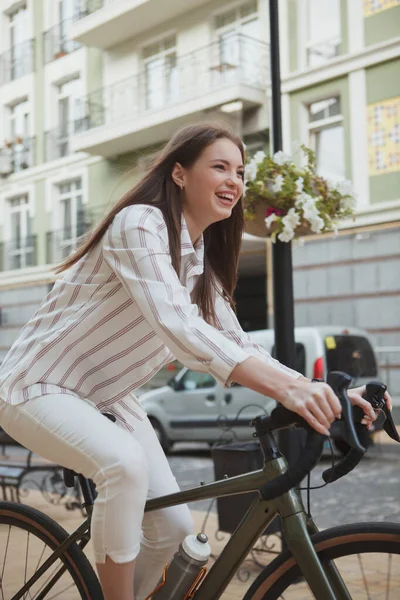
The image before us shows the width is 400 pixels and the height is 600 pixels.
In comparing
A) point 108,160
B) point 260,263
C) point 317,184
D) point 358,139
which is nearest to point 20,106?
point 108,160

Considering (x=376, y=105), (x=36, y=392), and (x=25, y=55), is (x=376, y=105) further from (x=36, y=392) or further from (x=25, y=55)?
(x=36, y=392)

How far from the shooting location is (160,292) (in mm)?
1621

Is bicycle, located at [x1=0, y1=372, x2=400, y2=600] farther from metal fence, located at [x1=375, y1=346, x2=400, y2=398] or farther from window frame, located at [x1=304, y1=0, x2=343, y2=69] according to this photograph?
window frame, located at [x1=304, y1=0, x2=343, y2=69]

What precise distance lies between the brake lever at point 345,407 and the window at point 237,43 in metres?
12.1

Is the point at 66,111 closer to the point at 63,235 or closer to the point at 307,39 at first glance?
the point at 63,235

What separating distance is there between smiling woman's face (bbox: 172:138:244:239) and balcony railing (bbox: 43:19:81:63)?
49.3 ft

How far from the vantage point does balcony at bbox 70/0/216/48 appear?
14.1 m

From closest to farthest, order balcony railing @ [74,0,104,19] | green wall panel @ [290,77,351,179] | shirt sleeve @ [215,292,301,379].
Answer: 1. shirt sleeve @ [215,292,301,379]
2. green wall panel @ [290,77,351,179]
3. balcony railing @ [74,0,104,19]

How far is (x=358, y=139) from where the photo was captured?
37.5 ft

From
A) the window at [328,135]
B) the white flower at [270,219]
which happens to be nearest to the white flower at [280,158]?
the white flower at [270,219]

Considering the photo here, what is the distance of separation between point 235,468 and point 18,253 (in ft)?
44.7

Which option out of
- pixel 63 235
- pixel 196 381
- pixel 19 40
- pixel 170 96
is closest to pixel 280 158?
pixel 196 381

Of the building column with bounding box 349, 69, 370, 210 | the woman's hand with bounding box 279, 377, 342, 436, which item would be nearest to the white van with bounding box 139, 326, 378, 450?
the building column with bounding box 349, 69, 370, 210

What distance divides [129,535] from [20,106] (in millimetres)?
16244
